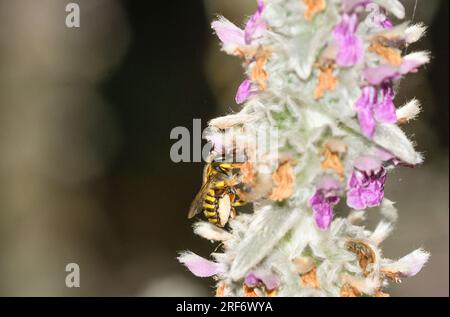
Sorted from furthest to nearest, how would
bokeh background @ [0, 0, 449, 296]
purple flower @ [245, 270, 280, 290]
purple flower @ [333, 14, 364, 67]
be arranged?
bokeh background @ [0, 0, 449, 296], purple flower @ [245, 270, 280, 290], purple flower @ [333, 14, 364, 67]

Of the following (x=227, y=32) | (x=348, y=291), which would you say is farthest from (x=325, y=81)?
(x=348, y=291)

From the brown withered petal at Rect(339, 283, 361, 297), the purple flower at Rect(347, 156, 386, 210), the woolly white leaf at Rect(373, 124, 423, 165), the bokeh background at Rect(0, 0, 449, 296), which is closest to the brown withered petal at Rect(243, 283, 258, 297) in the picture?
the brown withered petal at Rect(339, 283, 361, 297)

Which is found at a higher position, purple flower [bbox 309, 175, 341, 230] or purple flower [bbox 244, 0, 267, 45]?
purple flower [bbox 244, 0, 267, 45]

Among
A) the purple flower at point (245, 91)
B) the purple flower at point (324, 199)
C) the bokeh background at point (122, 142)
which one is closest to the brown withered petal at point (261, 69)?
the purple flower at point (245, 91)

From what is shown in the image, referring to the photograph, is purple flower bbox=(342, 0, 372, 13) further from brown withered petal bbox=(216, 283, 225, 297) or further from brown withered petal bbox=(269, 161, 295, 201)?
brown withered petal bbox=(216, 283, 225, 297)

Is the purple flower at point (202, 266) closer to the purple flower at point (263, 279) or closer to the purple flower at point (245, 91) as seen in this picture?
the purple flower at point (263, 279)
